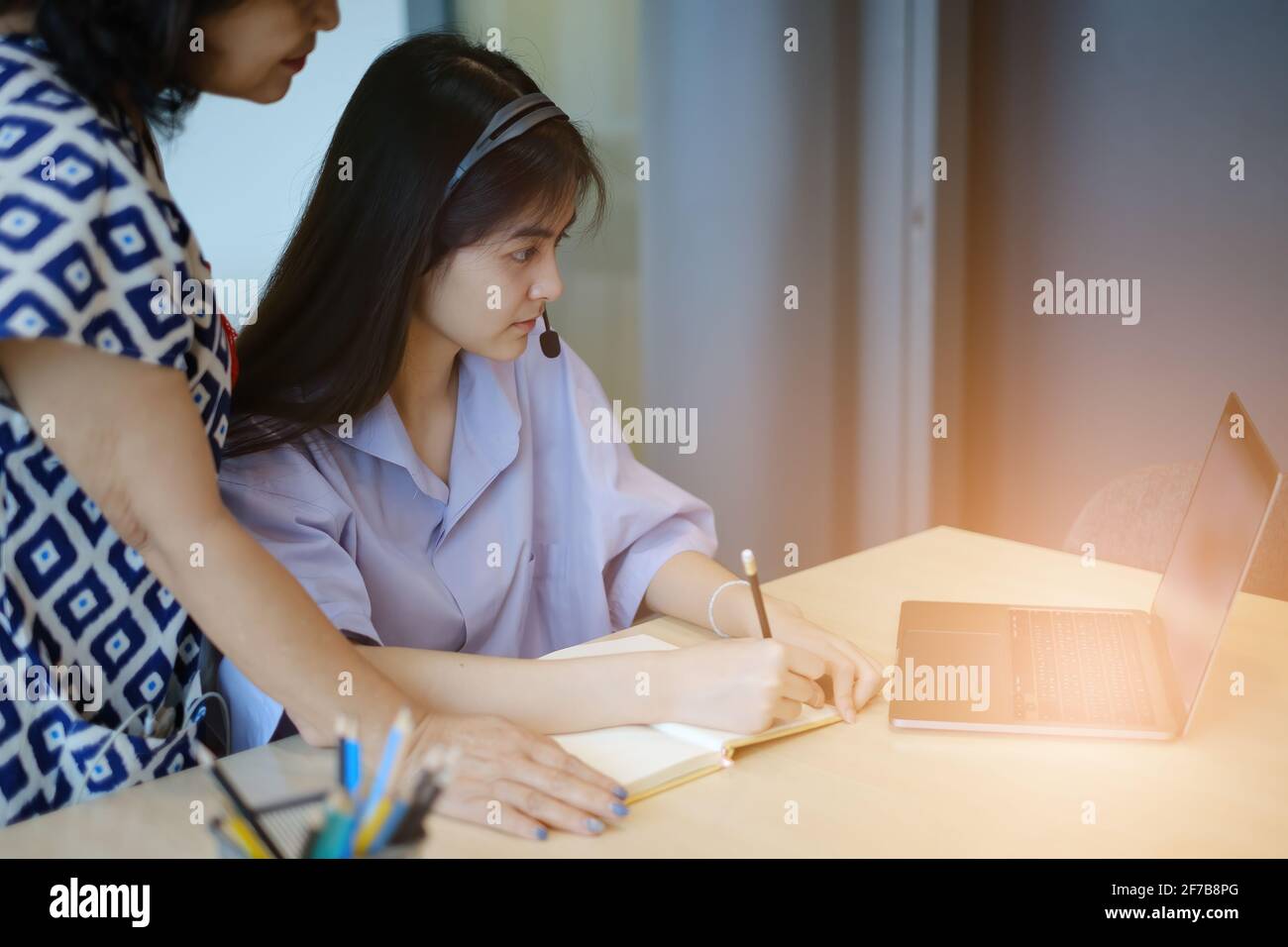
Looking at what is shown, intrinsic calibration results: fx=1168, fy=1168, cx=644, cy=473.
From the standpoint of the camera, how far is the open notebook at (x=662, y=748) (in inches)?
38.6

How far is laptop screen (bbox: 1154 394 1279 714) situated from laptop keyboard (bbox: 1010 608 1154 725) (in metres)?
0.04

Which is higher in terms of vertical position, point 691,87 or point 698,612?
point 691,87

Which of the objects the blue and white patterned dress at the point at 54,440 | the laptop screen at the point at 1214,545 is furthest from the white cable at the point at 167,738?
the laptop screen at the point at 1214,545

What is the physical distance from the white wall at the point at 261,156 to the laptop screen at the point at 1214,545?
1.37 metres

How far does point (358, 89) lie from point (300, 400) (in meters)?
0.34

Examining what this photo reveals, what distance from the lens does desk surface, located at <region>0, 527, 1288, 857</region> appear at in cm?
88

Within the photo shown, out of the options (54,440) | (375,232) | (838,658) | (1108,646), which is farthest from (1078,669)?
(54,440)

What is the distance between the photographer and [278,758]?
1.03 m

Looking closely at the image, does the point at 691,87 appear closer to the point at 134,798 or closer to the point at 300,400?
the point at 300,400

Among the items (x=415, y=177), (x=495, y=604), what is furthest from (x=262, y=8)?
(x=495, y=604)

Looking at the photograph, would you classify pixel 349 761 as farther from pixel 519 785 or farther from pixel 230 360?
pixel 230 360

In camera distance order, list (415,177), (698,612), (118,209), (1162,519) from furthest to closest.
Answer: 1. (1162,519)
2. (698,612)
3. (415,177)
4. (118,209)

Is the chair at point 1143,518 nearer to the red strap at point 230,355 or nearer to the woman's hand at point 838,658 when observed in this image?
the woman's hand at point 838,658

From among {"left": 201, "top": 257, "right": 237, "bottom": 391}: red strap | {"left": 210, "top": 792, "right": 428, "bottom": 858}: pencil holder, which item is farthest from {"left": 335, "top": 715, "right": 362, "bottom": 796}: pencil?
{"left": 201, "top": 257, "right": 237, "bottom": 391}: red strap
